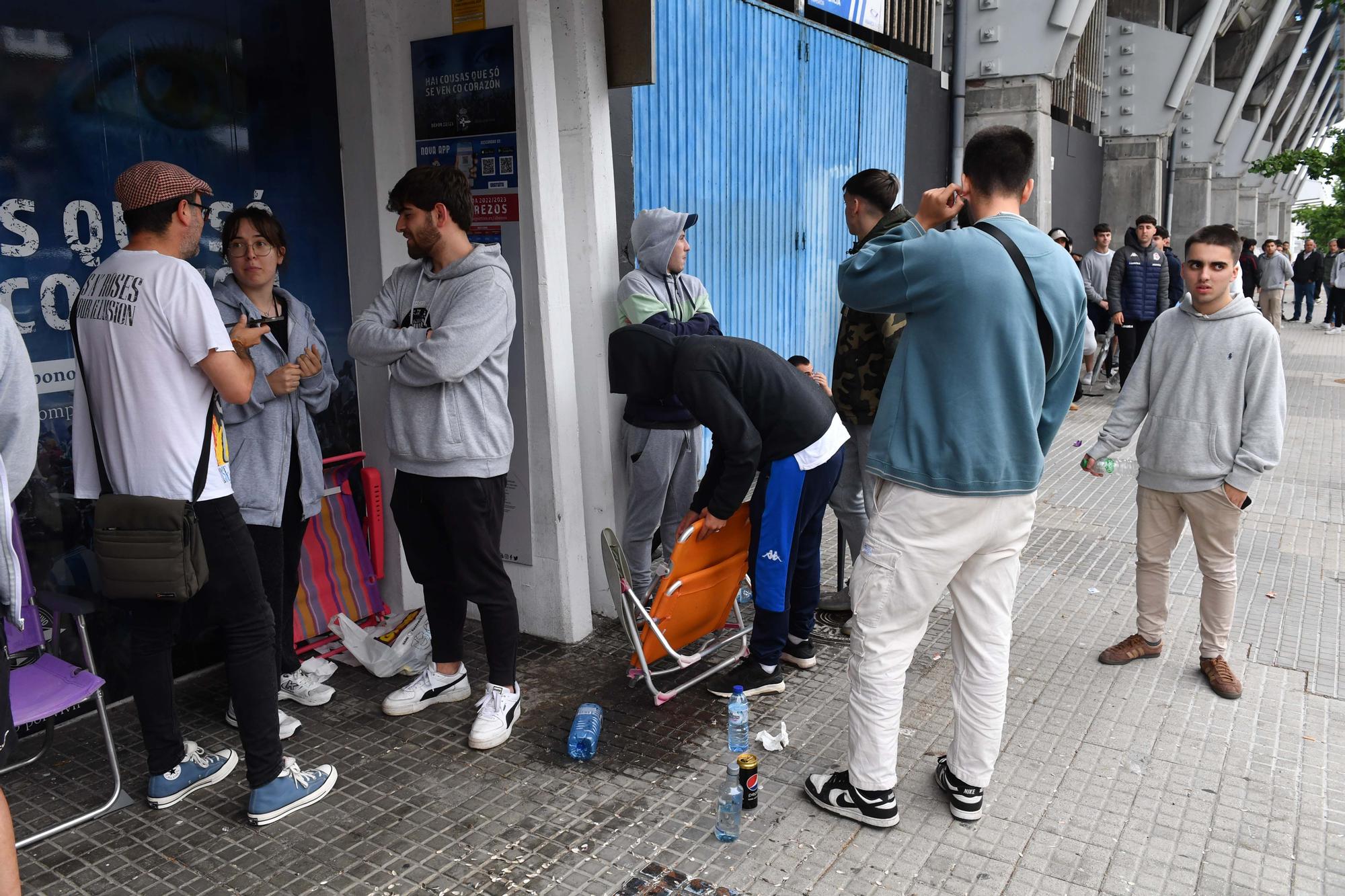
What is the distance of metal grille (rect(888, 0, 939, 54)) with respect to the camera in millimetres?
9992

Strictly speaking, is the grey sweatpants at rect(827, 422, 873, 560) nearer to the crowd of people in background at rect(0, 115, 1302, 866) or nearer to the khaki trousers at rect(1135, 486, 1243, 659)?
the crowd of people in background at rect(0, 115, 1302, 866)

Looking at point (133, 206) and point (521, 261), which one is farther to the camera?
point (521, 261)

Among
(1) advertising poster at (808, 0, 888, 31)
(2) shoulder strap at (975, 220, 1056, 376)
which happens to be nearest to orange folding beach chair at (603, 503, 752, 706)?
(2) shoulder strap at (975, 220, 1056, 376)

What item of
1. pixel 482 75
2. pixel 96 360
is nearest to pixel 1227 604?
pixel 482 75

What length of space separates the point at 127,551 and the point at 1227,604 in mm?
4349

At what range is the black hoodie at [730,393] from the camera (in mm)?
3936

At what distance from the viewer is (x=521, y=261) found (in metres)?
4.83

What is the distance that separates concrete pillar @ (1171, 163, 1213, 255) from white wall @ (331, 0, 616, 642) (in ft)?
79.6

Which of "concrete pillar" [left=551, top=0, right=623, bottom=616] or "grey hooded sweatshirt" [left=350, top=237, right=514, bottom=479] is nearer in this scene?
"grey hooded sweatshirt" [left=350, top=237, right=514, bottom=479]

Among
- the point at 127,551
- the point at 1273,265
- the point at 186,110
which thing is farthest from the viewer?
the point at 1273,265

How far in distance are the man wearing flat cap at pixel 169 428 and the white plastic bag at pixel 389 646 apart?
106cm

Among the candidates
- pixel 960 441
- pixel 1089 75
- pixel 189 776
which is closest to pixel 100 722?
pixel 189 776

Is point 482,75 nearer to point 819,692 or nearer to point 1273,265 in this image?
point 819,692

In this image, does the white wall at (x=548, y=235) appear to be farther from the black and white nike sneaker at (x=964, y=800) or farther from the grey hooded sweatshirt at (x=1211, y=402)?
the grey hooded sweatshirt at (x=1211, y=402)
